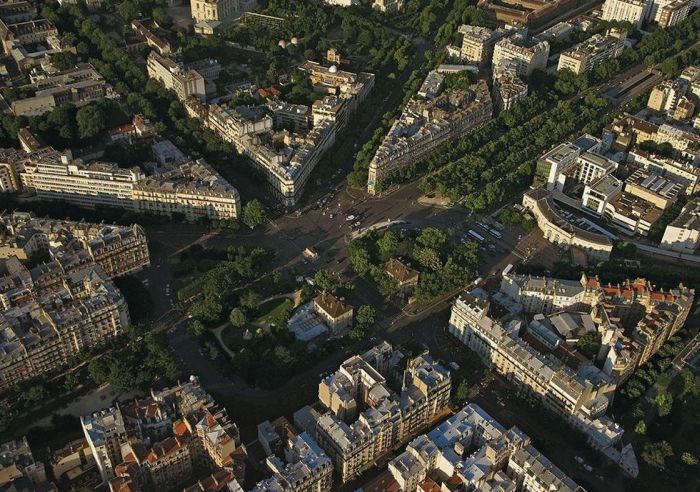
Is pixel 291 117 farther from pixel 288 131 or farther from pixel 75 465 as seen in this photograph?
pixel 75 465

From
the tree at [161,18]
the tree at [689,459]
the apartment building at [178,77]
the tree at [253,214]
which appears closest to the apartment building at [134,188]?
the tree at [253,214]

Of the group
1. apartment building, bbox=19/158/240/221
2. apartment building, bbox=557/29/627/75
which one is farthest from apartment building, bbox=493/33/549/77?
apartment building, bbox=19/158/240/221

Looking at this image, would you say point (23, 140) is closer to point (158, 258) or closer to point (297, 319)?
point (158, 258)

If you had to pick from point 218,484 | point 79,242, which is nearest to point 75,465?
point 218,484

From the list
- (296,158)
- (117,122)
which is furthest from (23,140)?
(296,158)

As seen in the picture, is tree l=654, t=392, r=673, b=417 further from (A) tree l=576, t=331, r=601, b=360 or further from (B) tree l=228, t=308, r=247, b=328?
(B) tree l=228, t=308, r=247, b=328
